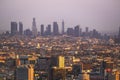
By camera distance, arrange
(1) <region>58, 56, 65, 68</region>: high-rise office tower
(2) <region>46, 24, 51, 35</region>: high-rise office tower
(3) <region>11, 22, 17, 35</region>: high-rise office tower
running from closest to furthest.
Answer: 1. (1) <region>58, 56, 65, 68</region>: high-rise office tower
2. (3) <region>11, 22, 17, 35</region>: high-rise office tower
3. (2) <region>46, 24, 51, 35</region>: high-rise office tower

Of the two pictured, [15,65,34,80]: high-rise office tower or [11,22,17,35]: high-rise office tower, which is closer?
[15,65,34,80]: high-rise office tower

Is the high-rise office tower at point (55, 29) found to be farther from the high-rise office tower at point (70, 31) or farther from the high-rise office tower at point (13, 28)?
the high-rise office tower at point (13, 28)

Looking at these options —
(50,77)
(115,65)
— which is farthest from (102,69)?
(50,77)

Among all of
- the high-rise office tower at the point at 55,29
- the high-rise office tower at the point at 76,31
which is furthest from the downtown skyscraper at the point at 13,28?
the high-rise office tower at the point at 76,31

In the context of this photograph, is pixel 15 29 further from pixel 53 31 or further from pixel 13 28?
pixel 53 31

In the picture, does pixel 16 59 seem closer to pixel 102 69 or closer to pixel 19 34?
pixel 19 34

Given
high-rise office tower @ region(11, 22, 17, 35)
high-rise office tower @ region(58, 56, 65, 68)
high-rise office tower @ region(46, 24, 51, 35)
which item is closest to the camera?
high-rise office tower @ region(58, 56, 65, 68)

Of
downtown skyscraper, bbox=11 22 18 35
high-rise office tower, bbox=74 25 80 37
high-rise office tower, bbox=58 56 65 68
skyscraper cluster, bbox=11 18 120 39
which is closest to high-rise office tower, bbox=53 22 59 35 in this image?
skyscraper cluster, bbox=11 18 120 39

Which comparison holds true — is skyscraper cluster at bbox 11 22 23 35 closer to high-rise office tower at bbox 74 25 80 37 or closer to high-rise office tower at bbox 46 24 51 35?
high-rise office tower at bbox 46 24 51 35
